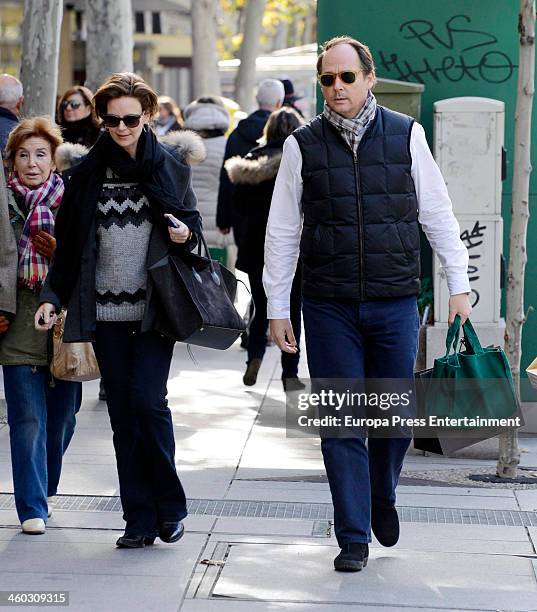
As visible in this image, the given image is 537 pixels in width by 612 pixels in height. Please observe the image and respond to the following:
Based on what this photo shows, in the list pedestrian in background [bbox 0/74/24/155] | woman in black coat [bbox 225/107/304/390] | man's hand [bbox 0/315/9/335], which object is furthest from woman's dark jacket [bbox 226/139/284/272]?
man's hand [bbox 0/315/9/335]

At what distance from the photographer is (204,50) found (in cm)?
2397

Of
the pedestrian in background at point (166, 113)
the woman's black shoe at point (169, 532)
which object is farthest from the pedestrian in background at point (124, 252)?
the pedestrian in background at point (166, 113)

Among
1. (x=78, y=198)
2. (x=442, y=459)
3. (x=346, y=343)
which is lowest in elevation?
(x=442, y=459)

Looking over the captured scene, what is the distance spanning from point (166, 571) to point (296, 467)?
2030 mm

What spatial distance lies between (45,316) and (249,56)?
20.9 m

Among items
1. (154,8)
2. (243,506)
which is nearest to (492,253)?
(243,506)

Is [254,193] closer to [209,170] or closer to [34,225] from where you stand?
[209,170]

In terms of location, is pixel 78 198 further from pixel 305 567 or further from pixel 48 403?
pixel 305 567

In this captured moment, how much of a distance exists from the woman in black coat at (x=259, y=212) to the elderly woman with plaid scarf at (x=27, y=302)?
128 inches

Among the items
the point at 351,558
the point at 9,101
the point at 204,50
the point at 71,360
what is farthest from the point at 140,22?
the point at 351,558

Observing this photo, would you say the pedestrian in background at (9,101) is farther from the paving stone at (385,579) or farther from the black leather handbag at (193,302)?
the paving stone at (385,579)

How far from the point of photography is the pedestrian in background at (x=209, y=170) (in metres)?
11.8

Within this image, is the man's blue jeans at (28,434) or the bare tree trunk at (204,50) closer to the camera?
the man's blue jeans at (28,434)

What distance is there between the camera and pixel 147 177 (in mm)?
5070
